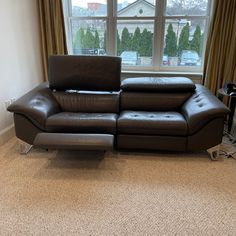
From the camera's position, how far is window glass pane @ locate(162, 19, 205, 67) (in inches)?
151

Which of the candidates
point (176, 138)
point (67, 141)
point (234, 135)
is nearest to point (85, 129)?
point (67, 141)

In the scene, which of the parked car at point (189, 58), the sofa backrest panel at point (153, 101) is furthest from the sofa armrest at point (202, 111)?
the parked car at point (189, 58)

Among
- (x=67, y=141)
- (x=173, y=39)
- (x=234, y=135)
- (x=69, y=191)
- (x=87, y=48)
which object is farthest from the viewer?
(x=87, y=48)

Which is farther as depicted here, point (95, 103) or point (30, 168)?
point (95, 103)

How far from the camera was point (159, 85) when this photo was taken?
3.04 meters

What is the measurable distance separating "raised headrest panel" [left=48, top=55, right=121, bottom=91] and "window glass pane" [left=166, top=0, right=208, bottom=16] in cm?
141

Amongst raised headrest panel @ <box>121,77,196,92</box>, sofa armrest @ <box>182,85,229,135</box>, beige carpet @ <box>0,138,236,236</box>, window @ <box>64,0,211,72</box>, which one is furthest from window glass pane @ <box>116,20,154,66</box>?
beige carpet @ <box>0,138,236,236</box>

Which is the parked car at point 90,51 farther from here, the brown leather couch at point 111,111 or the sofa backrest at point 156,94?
the sofa backrest at point 156,94

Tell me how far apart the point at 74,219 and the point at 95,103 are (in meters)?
1.54

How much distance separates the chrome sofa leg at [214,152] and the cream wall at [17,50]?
2.42m

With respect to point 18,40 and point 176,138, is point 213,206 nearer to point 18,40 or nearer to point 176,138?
point 176,138

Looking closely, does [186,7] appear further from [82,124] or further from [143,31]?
[82,124]

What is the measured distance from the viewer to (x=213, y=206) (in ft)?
6.50

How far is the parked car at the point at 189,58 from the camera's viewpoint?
12.9 ft
